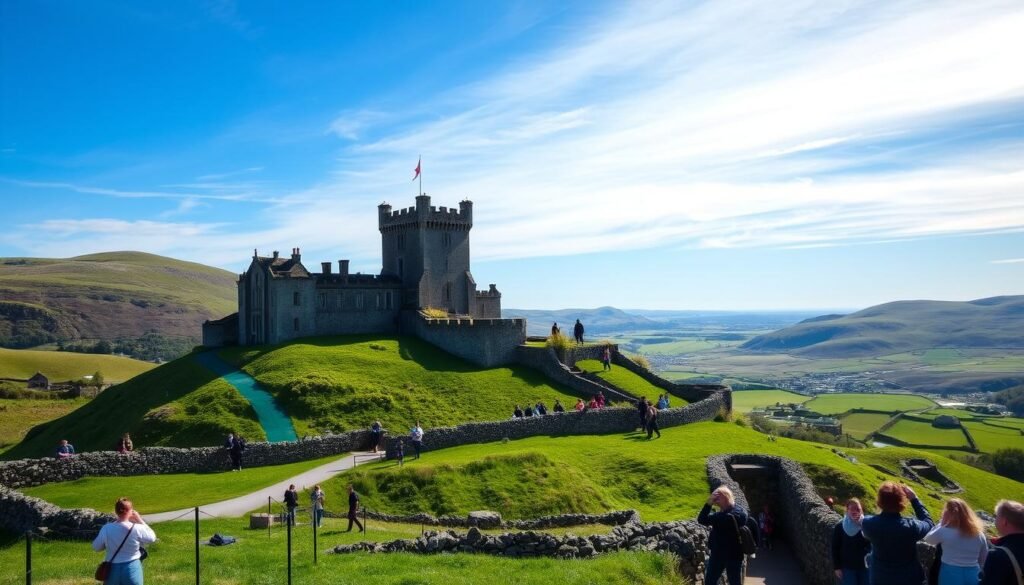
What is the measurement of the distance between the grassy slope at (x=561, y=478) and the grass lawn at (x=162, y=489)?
3.94 meters

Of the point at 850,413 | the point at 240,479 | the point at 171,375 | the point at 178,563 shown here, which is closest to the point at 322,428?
the point at 240,479

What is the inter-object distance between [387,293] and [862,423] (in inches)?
4369

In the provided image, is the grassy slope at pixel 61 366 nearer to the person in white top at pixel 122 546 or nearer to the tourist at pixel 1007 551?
the person in white top at pixel 122 546

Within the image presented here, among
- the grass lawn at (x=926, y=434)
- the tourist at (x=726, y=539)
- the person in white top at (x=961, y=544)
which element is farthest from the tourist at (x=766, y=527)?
the grass lawn at (x=926, y=434)

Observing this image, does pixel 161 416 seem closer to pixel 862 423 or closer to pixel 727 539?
pixel 727 539

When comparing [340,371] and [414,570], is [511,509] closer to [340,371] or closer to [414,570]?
[414,570]

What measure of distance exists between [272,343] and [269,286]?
510 cm

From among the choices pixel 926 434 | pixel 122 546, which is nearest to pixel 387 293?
pixel 122 546

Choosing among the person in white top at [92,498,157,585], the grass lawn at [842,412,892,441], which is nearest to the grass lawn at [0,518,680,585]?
the person in white top at [92,498,157,585]

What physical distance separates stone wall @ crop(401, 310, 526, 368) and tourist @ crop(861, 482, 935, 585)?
5270 centimetres

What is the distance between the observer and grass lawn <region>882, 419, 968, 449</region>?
363ft

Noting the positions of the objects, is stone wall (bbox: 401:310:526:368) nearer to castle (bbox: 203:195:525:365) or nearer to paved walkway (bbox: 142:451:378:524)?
castle (bbox: 203:195:525:365)

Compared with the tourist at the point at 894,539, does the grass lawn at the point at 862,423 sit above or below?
below

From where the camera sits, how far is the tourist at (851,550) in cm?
1256
